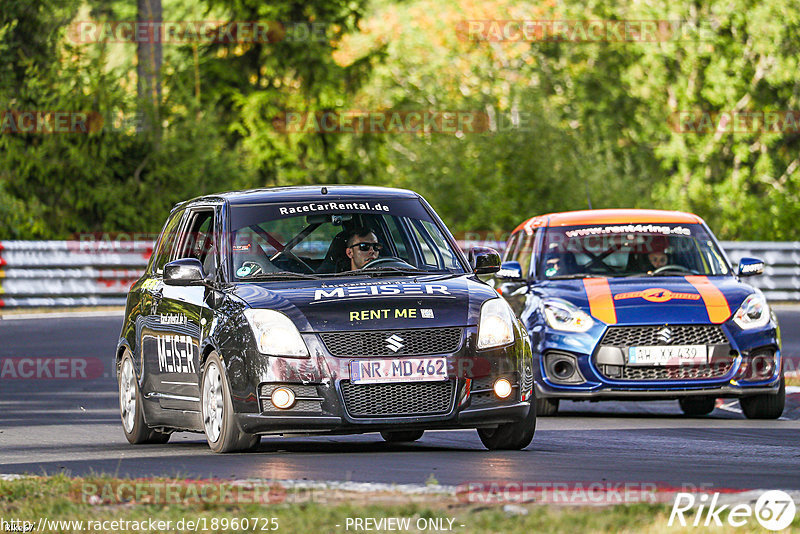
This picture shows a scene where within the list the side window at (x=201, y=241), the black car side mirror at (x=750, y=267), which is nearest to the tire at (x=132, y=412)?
the side window at (x=201, y=241)

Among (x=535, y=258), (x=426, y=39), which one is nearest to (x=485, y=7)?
(x=426, y=39)

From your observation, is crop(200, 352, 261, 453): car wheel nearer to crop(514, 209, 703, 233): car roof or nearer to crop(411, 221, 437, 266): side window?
crop(411, 221, 437, 266): side window

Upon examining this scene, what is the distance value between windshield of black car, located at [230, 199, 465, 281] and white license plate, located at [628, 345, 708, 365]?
8.70ft

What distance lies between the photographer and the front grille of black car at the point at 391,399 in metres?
9.84

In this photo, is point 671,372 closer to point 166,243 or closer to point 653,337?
point 653,337

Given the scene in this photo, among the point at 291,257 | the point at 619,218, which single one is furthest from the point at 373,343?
the point at 619,218

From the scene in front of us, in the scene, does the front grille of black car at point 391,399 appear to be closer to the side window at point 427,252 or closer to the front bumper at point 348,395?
the front bumper at point 348,395

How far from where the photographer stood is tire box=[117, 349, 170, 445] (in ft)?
39.0

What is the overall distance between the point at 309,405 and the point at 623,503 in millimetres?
2975

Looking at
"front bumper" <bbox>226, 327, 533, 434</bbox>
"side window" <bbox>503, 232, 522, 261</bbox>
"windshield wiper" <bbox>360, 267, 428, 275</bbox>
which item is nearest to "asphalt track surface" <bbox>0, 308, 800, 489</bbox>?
"front bumper" <bbox>226, 327, 533, 434</bbox>

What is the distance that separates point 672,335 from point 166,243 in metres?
4.01

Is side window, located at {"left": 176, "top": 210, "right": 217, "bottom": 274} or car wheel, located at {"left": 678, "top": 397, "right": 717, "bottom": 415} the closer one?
side window, located at {"left": 176, "top": 210, "right": 217, "bottom": 274}

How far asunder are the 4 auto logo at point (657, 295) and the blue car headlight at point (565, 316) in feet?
1.13

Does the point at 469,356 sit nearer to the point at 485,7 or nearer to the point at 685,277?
the point at 685,277
